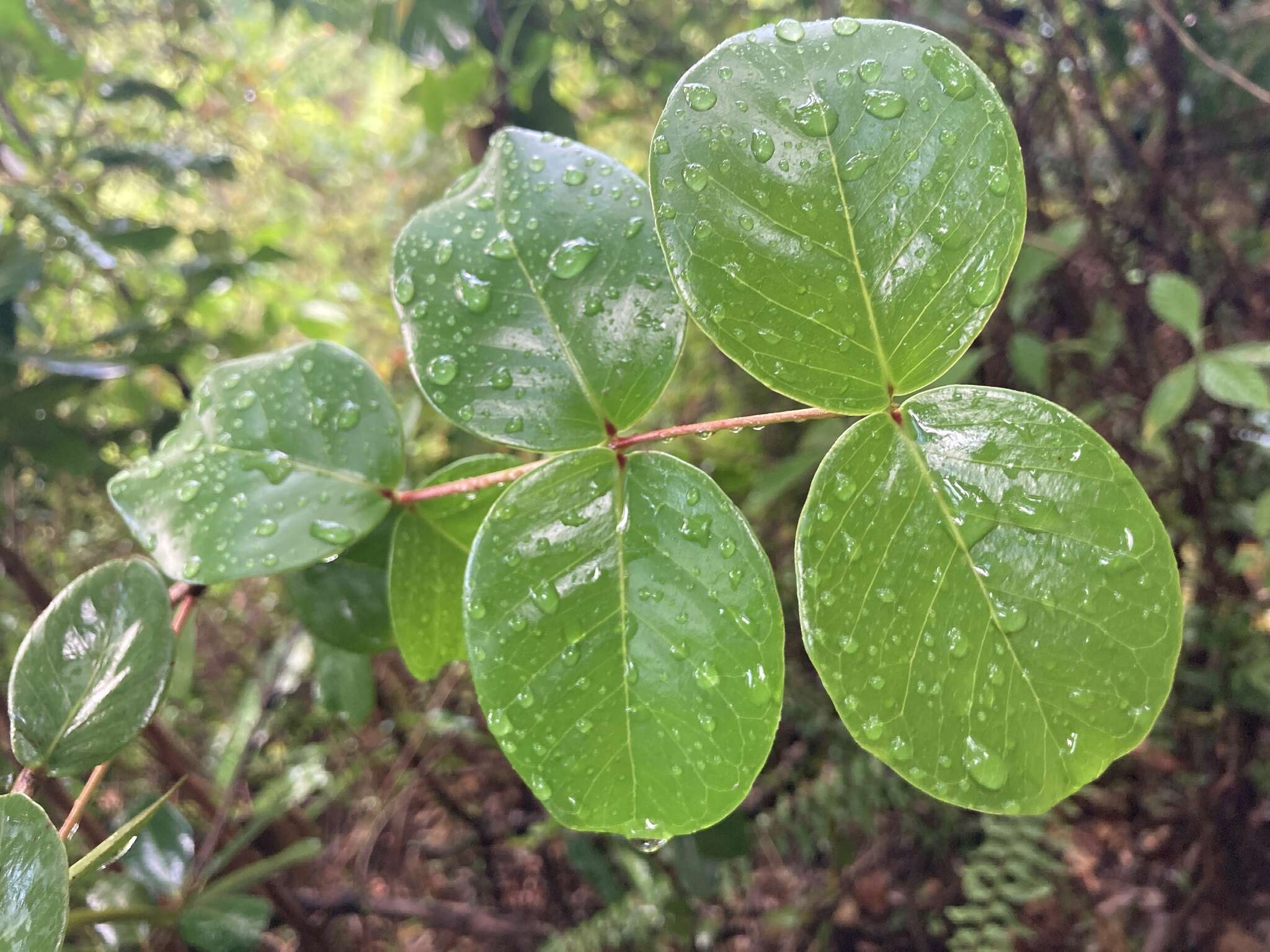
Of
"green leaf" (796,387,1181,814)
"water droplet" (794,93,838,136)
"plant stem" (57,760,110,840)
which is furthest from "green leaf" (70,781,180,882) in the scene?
"water droplet" (794,93,838,136)

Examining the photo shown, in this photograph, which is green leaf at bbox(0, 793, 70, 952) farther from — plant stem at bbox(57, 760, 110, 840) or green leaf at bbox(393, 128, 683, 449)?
green leaf at bbox(393, 128, 683, 449)

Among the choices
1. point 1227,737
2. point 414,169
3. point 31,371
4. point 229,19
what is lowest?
point 1227,737

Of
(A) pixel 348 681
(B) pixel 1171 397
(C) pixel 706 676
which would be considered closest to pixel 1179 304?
(B) pixel 1171 397

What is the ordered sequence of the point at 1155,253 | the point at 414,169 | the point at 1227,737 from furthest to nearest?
the point at 414,169 < the point at 1155,253 < the point at 1227,737

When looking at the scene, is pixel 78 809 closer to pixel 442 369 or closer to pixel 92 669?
pixel 92 669

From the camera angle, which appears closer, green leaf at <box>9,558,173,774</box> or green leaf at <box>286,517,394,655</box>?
green leaf at <box>9,558,173,774</box>

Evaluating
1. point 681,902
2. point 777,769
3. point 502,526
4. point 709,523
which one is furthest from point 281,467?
point 777,769

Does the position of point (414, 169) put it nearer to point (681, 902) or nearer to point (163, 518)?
point (163, 518)
